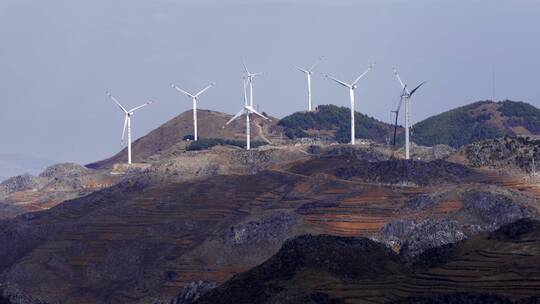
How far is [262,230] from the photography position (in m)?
91.3

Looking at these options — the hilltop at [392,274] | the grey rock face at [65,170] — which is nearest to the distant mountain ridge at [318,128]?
the grey rock face at [65,170]

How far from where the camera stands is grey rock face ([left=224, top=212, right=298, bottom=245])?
9025cm

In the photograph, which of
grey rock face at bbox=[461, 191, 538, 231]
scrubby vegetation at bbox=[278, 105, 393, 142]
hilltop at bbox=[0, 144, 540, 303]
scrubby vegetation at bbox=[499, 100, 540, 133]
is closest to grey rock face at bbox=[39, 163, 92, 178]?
scrubby vegetation at bbox=[278, 105, 393, 142]

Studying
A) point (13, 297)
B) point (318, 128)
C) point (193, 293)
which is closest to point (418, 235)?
point (193, 293)

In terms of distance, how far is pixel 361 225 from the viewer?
298ft

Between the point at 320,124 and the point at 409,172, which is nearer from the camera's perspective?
the point at 409,172

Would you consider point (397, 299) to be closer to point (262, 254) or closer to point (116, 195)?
point (262, 254)

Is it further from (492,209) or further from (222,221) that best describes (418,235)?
(222,221)

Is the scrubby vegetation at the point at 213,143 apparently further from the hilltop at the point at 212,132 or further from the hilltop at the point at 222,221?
the hilltop at the point at 222,221

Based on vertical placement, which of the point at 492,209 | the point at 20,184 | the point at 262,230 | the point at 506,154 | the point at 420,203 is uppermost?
the point at 506,154

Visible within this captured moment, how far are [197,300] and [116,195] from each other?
2275 inches

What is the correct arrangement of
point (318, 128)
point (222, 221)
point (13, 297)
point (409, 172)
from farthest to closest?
point (318, 128)
point (409, 172)
point (222, 221)
point (13, 297)

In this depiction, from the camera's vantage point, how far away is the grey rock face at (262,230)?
9025 centimetres

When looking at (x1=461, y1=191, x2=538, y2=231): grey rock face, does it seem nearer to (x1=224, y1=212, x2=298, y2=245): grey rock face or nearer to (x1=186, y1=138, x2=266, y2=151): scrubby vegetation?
(x1=224, y1=212, x2=298, y2=245): grey rock face
